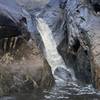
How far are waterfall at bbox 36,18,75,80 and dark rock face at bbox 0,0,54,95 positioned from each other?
4.49ft

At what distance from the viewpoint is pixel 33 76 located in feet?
27.6

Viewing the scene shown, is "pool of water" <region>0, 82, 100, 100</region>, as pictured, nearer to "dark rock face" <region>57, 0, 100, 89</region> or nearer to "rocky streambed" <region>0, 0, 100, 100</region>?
"rocky streambed" <region>0, 0, 100, 100</region>

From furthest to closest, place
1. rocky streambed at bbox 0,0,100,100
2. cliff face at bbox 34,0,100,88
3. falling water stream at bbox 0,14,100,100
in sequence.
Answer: cliff face at bbox 34,0,100,88 < rocky streambed at bbox 0,0,100,100 < falling water stream at bbox 0,14,100,100

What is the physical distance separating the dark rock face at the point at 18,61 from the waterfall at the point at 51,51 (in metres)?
1.37

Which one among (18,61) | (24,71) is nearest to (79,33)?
(18,61)

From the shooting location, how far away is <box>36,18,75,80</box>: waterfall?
34.4 ft

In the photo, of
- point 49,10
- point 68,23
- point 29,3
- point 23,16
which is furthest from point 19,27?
point 29,3

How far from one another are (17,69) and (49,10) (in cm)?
518

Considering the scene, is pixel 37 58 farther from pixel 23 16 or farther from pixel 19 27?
pixel 23 16

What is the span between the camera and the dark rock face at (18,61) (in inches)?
325

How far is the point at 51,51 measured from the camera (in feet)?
37.4

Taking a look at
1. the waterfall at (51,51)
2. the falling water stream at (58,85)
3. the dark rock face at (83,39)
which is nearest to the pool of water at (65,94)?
the falling water stream at (58,85)

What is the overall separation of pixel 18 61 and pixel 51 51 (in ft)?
9.22

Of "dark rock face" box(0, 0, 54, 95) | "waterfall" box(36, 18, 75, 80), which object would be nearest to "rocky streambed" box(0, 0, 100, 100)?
"dark rock face" box(0, 0, 54, 95)
